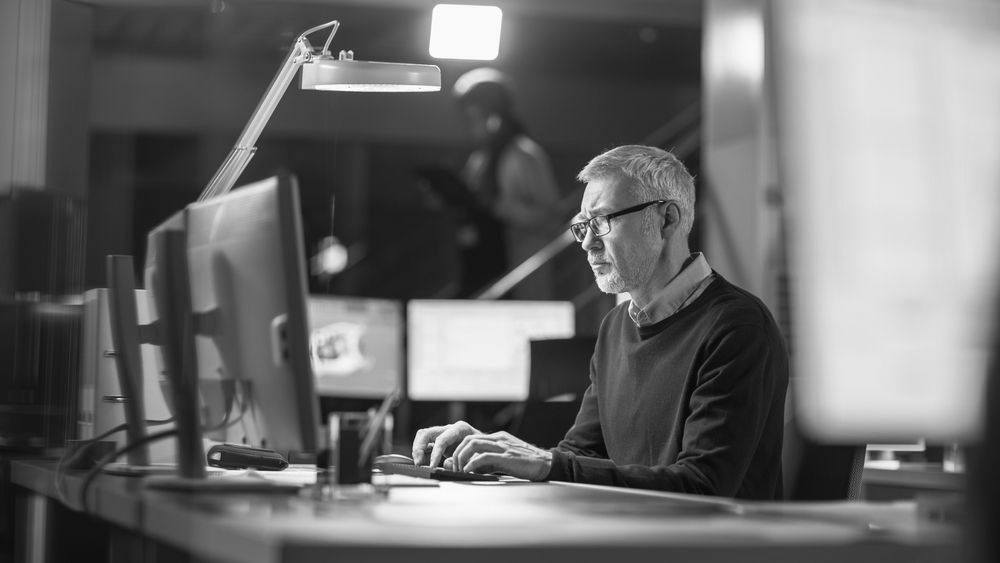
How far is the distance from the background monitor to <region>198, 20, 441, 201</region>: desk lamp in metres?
0.74

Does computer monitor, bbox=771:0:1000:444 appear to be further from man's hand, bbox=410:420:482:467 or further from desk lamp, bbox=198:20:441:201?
desk lamp, bbox=198:20:441:201

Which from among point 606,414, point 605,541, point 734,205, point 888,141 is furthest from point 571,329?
point 888,141

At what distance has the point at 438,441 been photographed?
2330mm

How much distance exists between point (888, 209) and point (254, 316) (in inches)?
48.7

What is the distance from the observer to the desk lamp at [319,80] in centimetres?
260

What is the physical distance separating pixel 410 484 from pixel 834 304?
139cm

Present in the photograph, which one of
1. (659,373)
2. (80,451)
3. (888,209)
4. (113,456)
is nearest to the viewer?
(888,209)

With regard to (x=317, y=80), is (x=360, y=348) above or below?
below

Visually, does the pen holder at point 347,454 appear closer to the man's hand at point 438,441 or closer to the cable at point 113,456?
the cable at point 113,456

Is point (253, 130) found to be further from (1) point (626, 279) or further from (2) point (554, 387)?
(2) point (554, 387)

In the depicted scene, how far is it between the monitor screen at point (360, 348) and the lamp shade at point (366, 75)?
8.12 ft

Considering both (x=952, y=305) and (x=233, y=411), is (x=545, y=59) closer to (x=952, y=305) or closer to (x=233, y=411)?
(x=233, y=411)

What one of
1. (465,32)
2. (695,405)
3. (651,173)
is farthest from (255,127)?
(695,405)

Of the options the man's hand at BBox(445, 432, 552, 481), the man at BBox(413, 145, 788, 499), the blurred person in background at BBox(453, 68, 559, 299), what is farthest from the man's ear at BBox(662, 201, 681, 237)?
the blurred person in background at BBox(453, 68, 559, 299)
